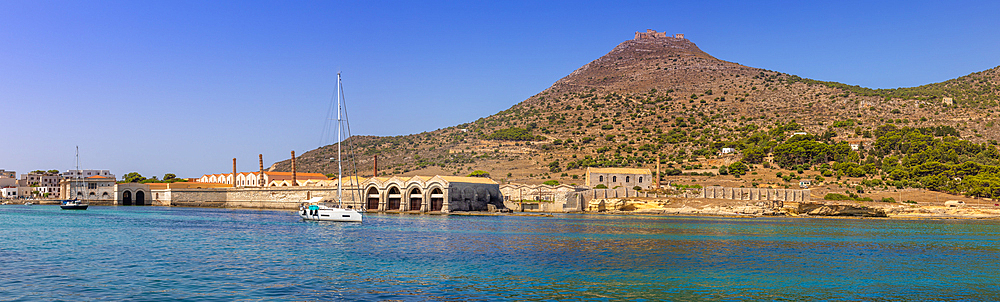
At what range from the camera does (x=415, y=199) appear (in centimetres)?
8319

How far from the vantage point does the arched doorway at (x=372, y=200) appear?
86438 mm

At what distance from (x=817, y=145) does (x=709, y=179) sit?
23.0 metres

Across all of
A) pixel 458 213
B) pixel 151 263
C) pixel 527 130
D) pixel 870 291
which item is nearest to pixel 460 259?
pixel 151 263

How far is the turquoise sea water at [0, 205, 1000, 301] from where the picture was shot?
2112 cm

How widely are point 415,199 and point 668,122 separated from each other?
88.3 m

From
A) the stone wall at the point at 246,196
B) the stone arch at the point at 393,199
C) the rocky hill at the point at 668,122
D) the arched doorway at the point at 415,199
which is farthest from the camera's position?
the rocky hill at the point at 668,122

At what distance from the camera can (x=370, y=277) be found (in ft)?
79.3

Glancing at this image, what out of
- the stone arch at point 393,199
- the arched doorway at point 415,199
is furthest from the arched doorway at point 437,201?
the stone arch at point 393,199

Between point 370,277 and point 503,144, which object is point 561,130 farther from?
point 370,277

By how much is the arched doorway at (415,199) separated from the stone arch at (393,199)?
1.94m

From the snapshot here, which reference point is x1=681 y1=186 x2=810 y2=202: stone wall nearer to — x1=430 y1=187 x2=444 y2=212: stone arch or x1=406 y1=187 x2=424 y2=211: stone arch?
x1=430 y1=187 x2=444 y2=212: stone arch

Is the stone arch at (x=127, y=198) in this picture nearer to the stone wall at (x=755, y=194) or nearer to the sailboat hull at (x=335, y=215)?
the sailboat hull at (x=335, y=215)

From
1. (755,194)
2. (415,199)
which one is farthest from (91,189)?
(755,194)

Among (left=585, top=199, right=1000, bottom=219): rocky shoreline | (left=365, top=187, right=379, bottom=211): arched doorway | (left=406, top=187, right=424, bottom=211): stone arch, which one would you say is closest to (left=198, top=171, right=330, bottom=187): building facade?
(left=365, top=187, right=379, bottom=211): arched doorway
